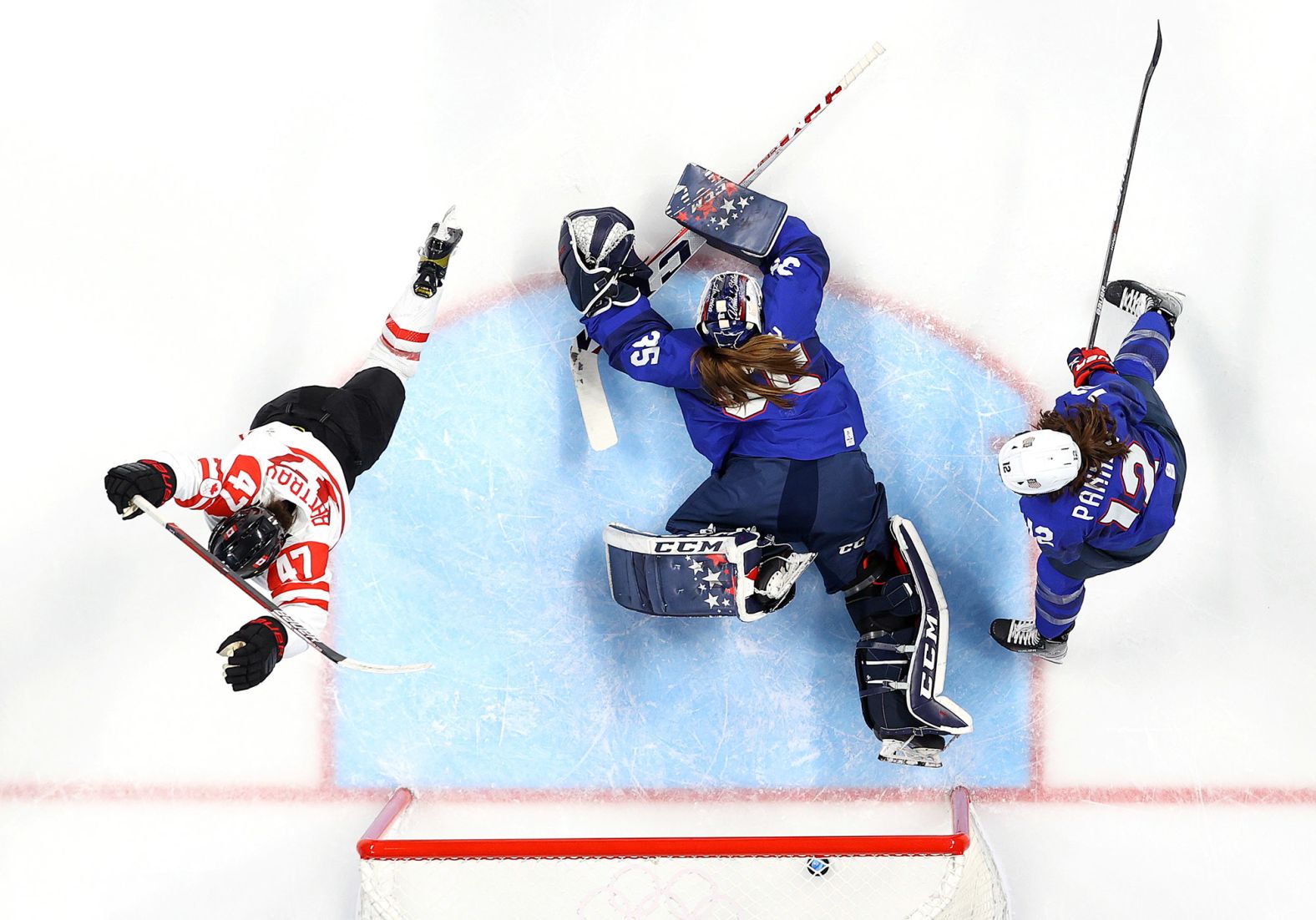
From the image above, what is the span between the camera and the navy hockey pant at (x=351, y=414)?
9.91 feet

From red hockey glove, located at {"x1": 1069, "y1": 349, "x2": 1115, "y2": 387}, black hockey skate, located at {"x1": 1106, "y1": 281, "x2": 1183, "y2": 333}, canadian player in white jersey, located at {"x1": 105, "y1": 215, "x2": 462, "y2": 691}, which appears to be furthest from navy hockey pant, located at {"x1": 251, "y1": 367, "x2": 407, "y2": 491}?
black hockey skate, located at {"x1": 1106, "y1": 281, "x2": 1183, "y2": 333}

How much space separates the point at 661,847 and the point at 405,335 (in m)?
1.89

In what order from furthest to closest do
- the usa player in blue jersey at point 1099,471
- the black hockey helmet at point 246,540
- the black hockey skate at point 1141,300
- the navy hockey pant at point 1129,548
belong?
the black hockey skate at point 1141,300, the navy hockey pant at point 1129,548, the usa player in blue jersey at point 1099,471, the black hockey helmet at point 246,540

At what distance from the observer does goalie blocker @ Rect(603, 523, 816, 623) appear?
327cm

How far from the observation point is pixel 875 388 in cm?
370

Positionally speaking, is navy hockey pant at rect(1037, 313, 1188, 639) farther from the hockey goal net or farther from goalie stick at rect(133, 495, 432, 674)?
goalie stick at rect(133, 495, 432, 674)

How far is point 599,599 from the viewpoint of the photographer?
3.75 metres

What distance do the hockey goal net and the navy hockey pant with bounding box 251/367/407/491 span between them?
4.20 ft

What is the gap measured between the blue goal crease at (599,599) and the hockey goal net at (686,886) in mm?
286

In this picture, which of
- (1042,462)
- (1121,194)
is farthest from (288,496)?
(1121,194)

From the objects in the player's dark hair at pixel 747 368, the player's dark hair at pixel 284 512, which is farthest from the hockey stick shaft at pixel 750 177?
the player's dark hair at pixel 284 512

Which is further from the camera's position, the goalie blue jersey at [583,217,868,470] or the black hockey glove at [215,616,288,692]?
the goalie blue jersey at [583,217,868,470]

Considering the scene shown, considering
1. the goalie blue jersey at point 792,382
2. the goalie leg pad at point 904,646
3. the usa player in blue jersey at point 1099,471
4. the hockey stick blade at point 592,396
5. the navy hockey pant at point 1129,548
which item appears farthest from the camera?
the hockey stick blade at point 592,396

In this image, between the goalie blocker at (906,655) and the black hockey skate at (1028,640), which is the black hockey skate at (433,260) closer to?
the goalie blocker at (906,655)
